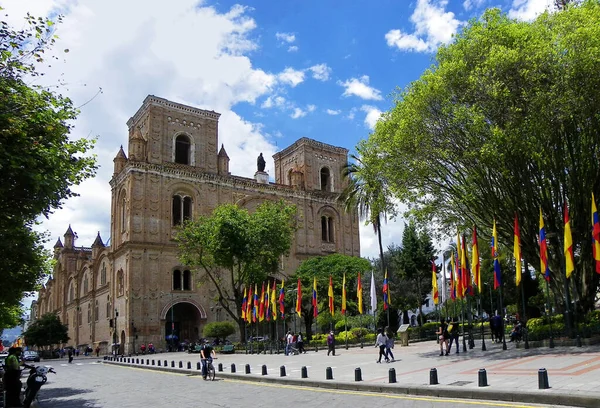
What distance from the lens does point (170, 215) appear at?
165 ft

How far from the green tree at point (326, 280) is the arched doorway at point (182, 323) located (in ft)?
30.8

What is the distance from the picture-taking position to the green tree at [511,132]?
58.6 feet

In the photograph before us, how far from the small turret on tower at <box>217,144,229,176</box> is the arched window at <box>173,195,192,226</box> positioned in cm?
458

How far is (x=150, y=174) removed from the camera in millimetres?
49812

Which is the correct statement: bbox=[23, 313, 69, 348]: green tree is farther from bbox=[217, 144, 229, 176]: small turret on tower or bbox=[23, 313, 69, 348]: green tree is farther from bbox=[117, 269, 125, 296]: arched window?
bbox=[217, 144, 229, 176]: small turret on tower

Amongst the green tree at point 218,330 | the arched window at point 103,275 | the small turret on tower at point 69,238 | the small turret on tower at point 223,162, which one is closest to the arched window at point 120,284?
the arched window at point 103,275

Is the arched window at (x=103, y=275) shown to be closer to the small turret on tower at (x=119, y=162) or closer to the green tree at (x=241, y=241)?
the small turret on tower at (x=119, y=162)

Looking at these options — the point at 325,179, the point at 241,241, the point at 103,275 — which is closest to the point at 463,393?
the point at 241,241

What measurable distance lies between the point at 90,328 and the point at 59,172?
5274cm

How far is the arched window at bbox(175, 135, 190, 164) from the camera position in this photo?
175 ft

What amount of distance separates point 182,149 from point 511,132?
132 ft

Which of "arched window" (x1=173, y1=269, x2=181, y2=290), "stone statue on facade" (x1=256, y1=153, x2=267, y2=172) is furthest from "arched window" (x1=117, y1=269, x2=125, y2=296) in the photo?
"stone statue on facade" (x1=256, y1=153, x2=267, y2=172)

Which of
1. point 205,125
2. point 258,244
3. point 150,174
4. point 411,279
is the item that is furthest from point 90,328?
point 411,279

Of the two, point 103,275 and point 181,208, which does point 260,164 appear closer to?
point 181,208
